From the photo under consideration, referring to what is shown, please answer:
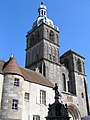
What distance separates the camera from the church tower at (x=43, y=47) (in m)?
33.3

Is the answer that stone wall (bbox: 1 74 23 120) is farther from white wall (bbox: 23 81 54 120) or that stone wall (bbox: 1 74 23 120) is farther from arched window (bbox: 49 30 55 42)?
arched window (bbox: 49 30 55 42)

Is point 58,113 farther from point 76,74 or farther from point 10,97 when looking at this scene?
point 76,74

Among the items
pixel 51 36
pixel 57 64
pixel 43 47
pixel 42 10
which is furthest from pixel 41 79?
pixel 42 10

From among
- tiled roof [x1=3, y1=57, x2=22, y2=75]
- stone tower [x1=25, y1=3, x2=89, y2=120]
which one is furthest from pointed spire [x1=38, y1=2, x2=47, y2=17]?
tiled roof [x1=3, y1=57, x2=22, y2=75]

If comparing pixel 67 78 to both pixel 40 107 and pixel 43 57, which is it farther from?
pixel 40 107

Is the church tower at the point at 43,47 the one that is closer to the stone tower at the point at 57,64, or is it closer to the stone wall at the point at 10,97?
the stone tower at the point at 57,64

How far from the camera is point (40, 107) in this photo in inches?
935

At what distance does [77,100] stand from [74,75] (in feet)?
16.9

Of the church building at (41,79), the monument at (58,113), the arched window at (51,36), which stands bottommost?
the monument at (58,113)

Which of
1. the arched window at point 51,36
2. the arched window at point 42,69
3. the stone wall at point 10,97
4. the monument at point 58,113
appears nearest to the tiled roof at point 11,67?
the stone wall at point 10,97

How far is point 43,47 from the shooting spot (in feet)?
115

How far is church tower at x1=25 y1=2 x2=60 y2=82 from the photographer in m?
33.3

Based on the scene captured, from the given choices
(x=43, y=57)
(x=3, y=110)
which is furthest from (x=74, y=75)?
(x=3, y=110)

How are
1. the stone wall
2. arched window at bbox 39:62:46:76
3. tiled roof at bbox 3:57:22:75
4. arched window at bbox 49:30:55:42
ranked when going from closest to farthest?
the stone wall
tiled roof at bbox 3:57:22:75
arched window at bbox 39:62:46:76
arched window at bbox 49:30:55:42
